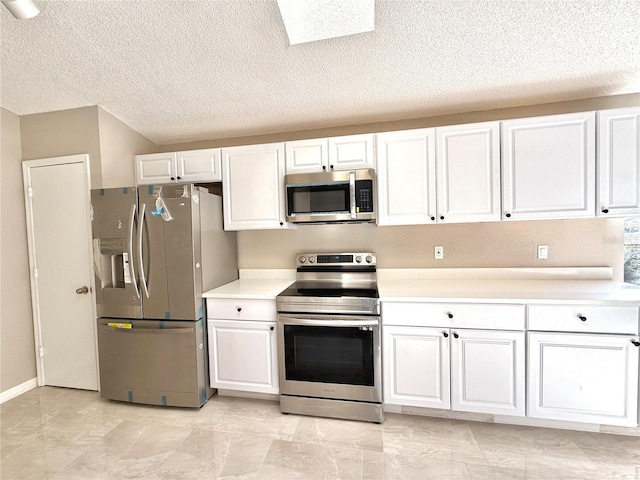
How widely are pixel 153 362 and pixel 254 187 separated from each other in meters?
1.66

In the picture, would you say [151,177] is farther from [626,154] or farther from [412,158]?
[626,154]

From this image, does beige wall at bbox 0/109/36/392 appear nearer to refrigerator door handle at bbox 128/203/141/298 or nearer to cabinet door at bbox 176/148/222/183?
refrigerator door handle at bbox 128/203/141/298

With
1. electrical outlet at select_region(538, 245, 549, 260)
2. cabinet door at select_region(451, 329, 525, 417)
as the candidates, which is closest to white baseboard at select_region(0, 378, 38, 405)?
cabinet door at select_region(451, 329, 525, 417)

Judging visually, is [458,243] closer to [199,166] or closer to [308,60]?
[308,60]

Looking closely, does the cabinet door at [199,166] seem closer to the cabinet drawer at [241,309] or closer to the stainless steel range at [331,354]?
the cabinet drawer at [241,309]

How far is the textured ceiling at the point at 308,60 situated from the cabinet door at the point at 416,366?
1866 mm

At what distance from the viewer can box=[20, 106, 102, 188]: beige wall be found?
2570 millimetres

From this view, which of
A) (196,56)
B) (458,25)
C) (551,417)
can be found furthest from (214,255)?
(551,417)

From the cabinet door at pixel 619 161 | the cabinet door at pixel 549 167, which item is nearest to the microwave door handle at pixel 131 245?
Answer: the cabinet door at pixel 549 167

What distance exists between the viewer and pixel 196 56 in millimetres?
2062

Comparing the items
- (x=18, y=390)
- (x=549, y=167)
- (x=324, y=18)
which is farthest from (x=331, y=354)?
(x=18, y=390)

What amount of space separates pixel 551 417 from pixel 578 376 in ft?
1.07

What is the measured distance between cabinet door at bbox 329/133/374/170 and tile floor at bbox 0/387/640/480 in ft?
6.51

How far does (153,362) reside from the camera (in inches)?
92.4
